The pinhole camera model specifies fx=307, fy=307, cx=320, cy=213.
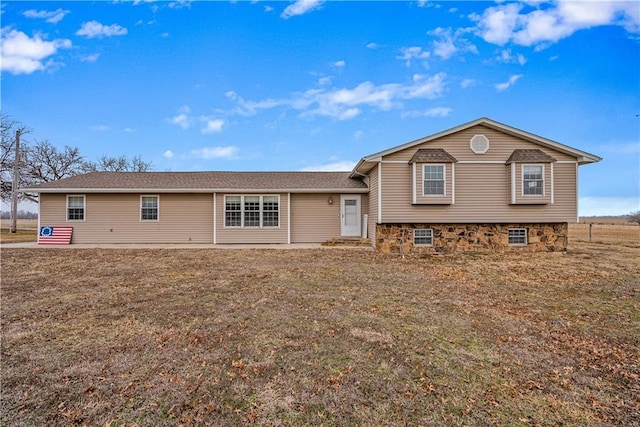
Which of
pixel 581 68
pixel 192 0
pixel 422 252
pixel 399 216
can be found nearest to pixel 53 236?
pixel 192 0

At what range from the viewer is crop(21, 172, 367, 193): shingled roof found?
43.9 ft

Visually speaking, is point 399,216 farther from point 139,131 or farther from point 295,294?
point 139,131

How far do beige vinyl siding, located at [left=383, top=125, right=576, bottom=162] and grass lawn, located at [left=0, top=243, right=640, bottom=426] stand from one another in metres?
5.85

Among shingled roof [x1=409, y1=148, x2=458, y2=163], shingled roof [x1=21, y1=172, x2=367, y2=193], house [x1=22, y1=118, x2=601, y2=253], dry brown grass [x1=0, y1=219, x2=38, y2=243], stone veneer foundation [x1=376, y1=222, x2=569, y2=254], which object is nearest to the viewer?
shingled roof [x1=409, y1=148, x2=458, y2=163]

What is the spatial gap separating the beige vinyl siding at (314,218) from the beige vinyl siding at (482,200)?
3356 millimetres

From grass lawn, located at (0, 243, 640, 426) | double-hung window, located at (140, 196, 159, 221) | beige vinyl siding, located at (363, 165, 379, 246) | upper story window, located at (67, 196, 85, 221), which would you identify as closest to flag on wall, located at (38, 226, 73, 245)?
upper story window, located at (67, 196, 85, 221)

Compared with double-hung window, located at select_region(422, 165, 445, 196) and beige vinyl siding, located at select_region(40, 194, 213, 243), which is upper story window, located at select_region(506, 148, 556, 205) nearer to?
double-hung window, located at select_region(422, 165, 445, 196)

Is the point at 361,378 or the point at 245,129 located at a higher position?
the point at 245,129

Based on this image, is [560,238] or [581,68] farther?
[581,68]

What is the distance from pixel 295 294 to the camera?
18.7 feet

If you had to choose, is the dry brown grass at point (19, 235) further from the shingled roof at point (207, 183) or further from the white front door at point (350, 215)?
the white front door at point (350, 215)

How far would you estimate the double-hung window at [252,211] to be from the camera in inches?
542

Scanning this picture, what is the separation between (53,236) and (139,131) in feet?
37.7

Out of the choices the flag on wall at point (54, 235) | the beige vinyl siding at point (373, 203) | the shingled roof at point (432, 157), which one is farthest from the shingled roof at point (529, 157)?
the flag on wall at point (54, 235)
